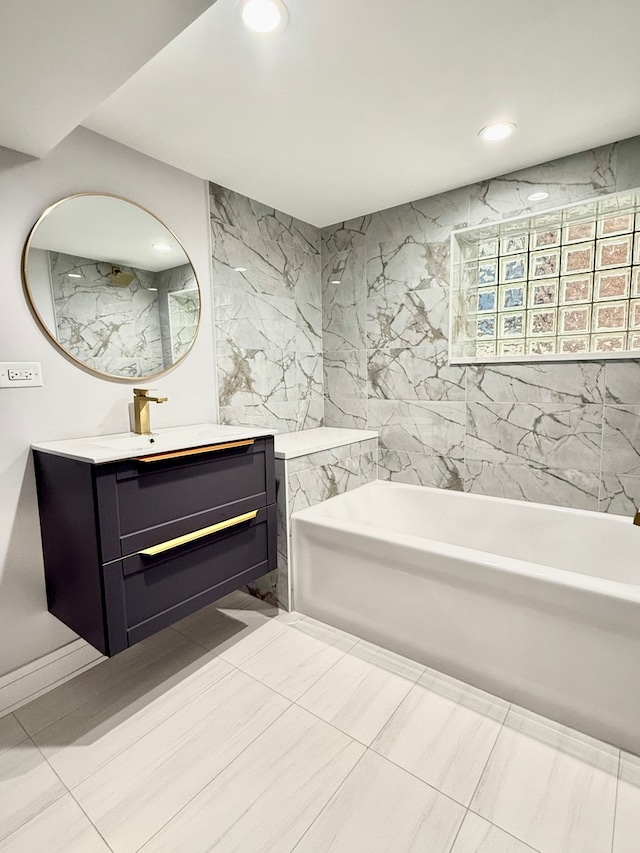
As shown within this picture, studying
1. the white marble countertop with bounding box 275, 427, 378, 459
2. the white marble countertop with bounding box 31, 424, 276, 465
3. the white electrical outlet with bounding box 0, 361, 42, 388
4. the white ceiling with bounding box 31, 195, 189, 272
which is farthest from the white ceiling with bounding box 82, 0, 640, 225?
the white marble countertop with bounding box 275, 427, 378, 459

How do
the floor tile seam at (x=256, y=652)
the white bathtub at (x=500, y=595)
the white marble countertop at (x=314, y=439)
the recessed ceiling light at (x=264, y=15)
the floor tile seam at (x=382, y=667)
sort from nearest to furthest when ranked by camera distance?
the recessed ceiling light at (x=264, y=15) < the white bathtub at (x=500, y=595) < the floor tile seam at (x=382, y=667) < the floor tile seam at (x=256, y=652) < the white marble countertop at (x=314, y=439)

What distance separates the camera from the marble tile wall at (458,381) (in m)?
2.10

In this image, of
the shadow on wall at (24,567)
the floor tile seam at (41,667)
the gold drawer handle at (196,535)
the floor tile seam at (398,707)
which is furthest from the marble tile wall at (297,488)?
the shadow on wall at (24,567)

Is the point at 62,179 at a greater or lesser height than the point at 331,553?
greater

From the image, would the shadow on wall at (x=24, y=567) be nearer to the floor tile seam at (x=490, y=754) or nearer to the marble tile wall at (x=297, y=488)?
the marble tile wall at (x=297, y=488)

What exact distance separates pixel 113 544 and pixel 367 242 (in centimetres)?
246

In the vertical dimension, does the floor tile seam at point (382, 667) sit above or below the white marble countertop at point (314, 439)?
below

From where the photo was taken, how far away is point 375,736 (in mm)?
1455

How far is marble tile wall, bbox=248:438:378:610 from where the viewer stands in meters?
2.16

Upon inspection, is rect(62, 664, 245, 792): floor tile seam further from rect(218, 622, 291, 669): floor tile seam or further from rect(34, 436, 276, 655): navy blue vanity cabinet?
rect(34, 436, 276, 655): navy blue vanity cabinet

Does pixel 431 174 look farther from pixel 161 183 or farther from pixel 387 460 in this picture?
pixel 387 460

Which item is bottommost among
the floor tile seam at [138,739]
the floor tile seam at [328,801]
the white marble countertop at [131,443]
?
the floor tile seam at [138,739]

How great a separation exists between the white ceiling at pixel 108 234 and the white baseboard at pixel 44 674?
169 cm

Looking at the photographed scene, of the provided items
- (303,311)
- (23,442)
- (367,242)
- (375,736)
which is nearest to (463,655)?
(375,736)
